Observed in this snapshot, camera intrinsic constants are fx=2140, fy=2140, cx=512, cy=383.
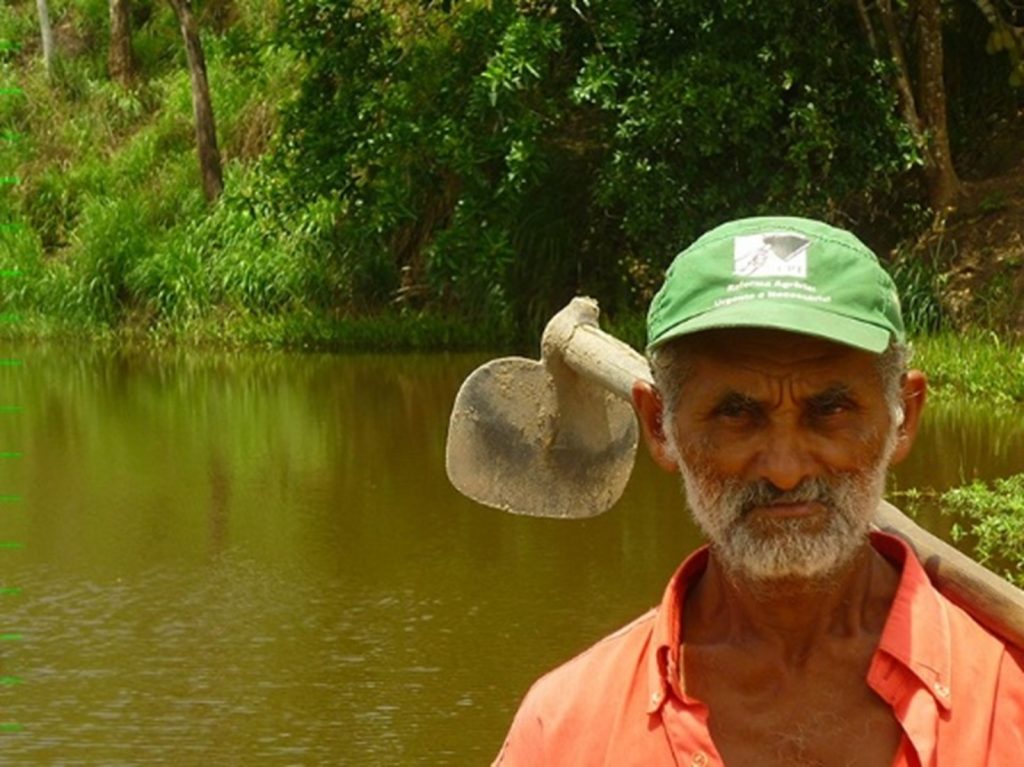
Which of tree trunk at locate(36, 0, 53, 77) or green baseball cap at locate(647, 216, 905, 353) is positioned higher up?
tree trunk at locate(36, 0, 53, 77)

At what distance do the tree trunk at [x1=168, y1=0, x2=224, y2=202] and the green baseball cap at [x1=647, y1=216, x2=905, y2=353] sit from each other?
1638cm

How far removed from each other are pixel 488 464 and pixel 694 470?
1.95 meters

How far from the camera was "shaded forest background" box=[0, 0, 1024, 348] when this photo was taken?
43.5 feet

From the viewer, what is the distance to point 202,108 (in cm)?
1795

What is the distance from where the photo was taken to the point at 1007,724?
1.89 m

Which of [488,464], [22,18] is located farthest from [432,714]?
[22,18]

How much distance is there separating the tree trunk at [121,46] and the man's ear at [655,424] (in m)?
20.4

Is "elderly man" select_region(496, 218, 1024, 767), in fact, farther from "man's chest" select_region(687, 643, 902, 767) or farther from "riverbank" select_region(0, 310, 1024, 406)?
"riverbank" select_region(0, 310, 1024, 406)

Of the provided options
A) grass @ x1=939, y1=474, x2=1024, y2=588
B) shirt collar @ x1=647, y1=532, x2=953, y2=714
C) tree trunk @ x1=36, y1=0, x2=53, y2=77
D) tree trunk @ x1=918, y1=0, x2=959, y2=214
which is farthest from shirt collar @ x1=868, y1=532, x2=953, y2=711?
tree trunk @ x1=36, y1=0, x2=53, y2=77

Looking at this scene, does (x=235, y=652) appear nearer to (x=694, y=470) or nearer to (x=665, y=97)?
(x=694, y=470)

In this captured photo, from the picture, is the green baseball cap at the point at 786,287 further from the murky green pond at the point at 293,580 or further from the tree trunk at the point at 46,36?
the tree trunk at the point at 46,36

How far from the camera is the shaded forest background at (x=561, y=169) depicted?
522 inches

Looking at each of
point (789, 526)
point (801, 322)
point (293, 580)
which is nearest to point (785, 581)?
point (789, 526)

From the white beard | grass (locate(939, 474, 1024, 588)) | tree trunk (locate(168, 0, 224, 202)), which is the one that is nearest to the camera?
the white beard
